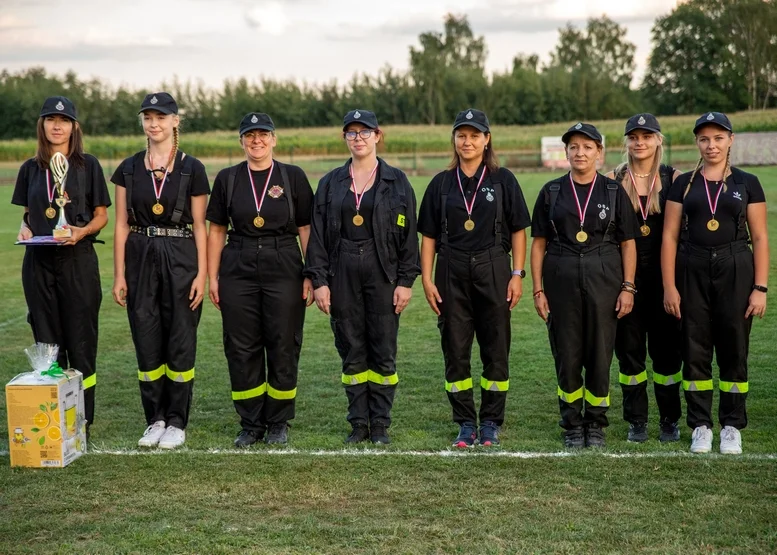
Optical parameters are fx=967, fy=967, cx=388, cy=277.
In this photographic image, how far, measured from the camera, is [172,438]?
6191mm

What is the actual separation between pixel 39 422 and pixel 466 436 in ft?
8.57

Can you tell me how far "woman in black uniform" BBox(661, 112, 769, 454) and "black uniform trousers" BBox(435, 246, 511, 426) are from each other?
1.02 metres

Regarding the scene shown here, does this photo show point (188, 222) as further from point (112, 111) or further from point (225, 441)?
point (112, 111)

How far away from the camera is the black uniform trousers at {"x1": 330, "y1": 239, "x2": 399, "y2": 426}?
605 cm

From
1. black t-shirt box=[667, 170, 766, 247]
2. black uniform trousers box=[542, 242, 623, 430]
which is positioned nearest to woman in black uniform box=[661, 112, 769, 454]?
black t-shirt box=[667, 170, 766, 247]

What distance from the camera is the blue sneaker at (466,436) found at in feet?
19.9

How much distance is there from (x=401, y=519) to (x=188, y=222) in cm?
245

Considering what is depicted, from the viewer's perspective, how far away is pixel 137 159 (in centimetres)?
626

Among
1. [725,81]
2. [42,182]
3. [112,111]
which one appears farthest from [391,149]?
[42,182]

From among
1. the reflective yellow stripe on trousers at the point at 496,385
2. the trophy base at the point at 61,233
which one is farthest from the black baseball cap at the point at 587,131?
the trophy base at the point at 61,233

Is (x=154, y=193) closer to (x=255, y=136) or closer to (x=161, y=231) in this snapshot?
(x=161, y=231)

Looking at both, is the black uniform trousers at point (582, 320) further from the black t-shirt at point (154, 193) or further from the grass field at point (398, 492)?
the black t-shirt at point (154, 193)

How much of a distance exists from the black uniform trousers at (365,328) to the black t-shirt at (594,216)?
1.12 meters

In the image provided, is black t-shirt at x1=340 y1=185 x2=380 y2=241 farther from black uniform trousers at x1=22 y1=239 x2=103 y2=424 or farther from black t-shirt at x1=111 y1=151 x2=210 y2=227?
black uniform trousers at x1=22 y1=239 x2=103 y2=424
